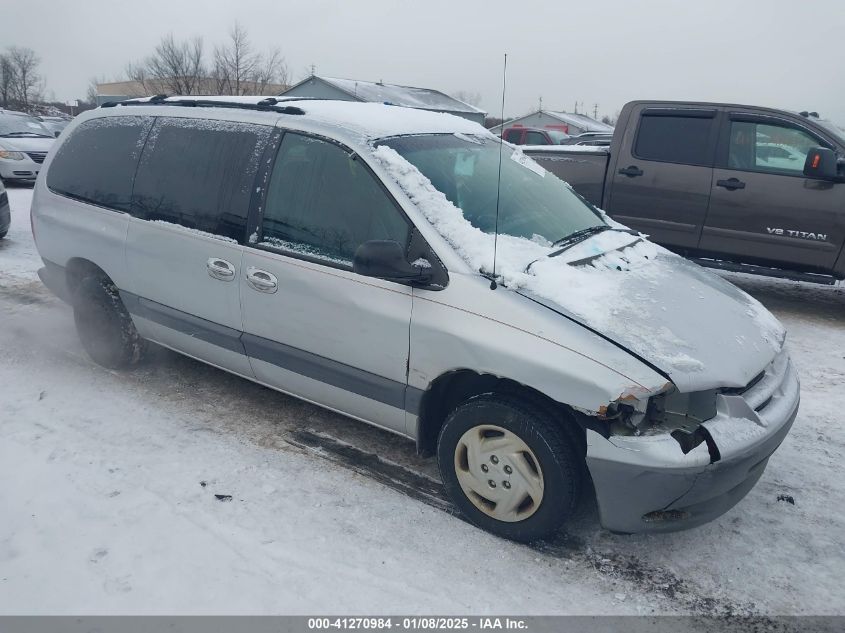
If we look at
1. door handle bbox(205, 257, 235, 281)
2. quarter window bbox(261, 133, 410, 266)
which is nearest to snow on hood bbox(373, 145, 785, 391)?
quarter window bbox(261, 133, 410, 266)

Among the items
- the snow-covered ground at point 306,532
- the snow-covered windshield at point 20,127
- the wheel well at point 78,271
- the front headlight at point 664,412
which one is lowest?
the snow-covered ground at point 306,532

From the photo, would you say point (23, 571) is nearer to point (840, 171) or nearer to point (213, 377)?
point (213, 377)

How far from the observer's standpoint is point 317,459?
3535mm

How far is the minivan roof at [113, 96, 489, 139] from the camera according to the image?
3375mm

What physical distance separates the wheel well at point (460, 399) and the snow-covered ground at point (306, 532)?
358 millimetres

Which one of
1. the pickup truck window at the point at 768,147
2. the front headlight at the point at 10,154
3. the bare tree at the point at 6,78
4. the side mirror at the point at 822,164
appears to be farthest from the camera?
the bare tree at the point at 6,78

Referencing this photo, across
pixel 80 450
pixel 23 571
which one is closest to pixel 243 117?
pixel 80 450

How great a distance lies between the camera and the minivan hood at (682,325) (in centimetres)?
256

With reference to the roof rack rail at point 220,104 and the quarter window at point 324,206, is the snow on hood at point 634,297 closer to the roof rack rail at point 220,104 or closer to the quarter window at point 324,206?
the quarter window at point 324,206

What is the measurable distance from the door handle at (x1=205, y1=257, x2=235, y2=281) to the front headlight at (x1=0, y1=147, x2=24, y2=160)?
1201cm

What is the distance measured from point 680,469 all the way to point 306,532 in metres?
1.65

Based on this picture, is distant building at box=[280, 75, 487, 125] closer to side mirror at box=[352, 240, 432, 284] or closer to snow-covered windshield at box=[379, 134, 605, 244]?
snow-covered windshield at box=[379, 134, 605, 244]

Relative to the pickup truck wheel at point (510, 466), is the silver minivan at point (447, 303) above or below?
above

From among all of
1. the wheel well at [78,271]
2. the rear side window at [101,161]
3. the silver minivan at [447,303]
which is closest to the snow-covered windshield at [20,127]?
the rear side window at [101,161]
